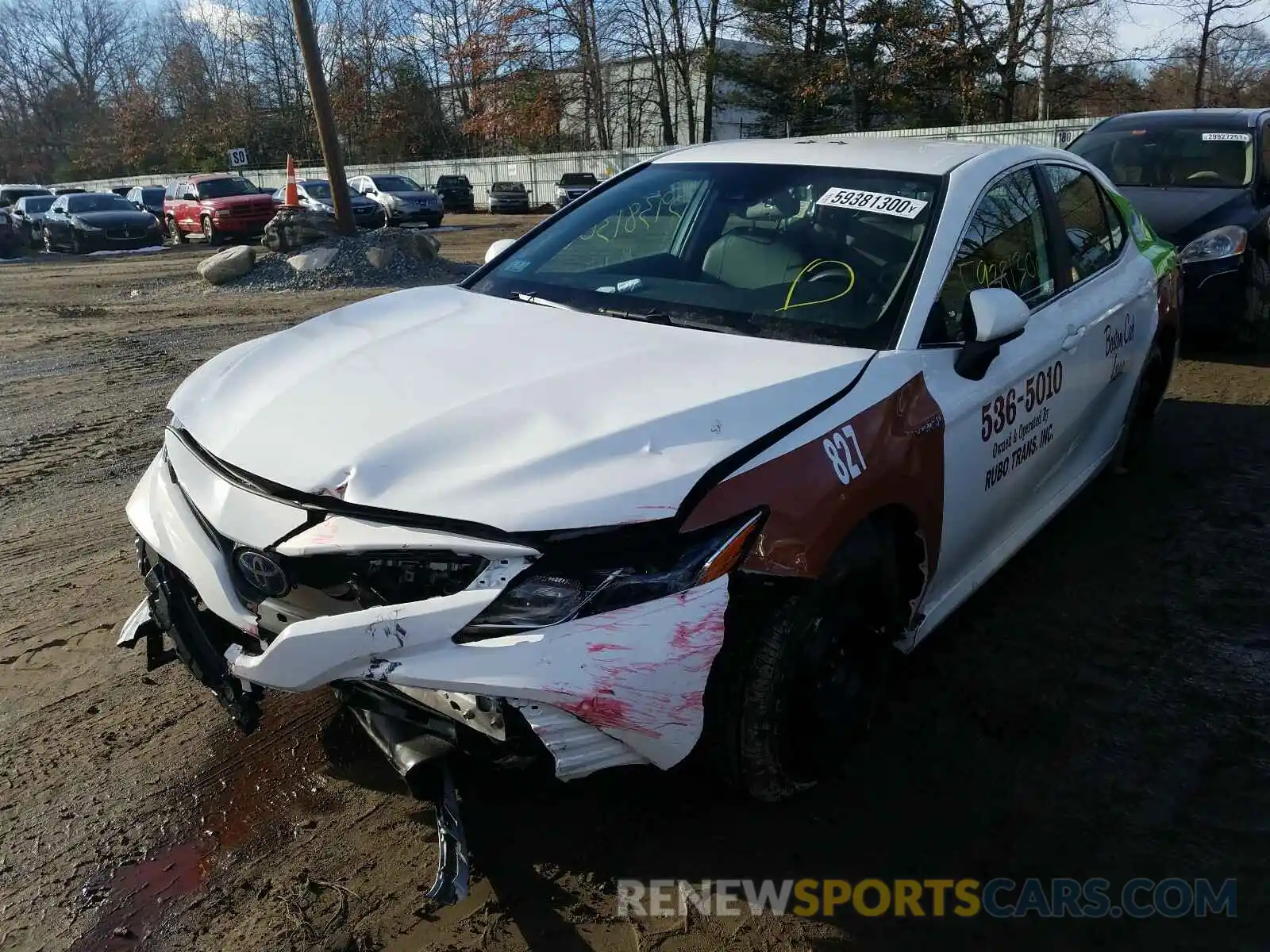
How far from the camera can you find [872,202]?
3.35 m

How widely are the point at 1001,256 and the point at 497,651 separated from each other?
2.42m

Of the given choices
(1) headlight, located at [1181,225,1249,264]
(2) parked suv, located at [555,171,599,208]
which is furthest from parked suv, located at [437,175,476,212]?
(1) headlight, located at [1181,225,1249,264]

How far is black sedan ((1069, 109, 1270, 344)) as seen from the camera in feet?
24.7

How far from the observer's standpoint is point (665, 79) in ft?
A: 143

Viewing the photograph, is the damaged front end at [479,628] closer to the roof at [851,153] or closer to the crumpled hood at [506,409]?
the crumpled hood at [506,409]

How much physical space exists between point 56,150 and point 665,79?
2153 inches

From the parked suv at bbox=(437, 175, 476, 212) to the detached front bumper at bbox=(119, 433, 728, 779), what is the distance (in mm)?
39419

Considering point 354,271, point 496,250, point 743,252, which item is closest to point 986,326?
point 743,252

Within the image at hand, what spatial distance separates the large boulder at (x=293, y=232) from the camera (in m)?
16.4

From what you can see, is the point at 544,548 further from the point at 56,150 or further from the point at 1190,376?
the point at 56,150

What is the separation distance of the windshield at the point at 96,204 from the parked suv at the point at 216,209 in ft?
3.86

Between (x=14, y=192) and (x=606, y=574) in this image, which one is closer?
(x=606, y=574)

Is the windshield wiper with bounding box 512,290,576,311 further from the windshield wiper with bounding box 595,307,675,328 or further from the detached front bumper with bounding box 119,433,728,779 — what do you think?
the detached front bumper with bounding box 119,433,728,779

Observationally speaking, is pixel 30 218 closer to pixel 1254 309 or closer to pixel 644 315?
pixel 1254 309
